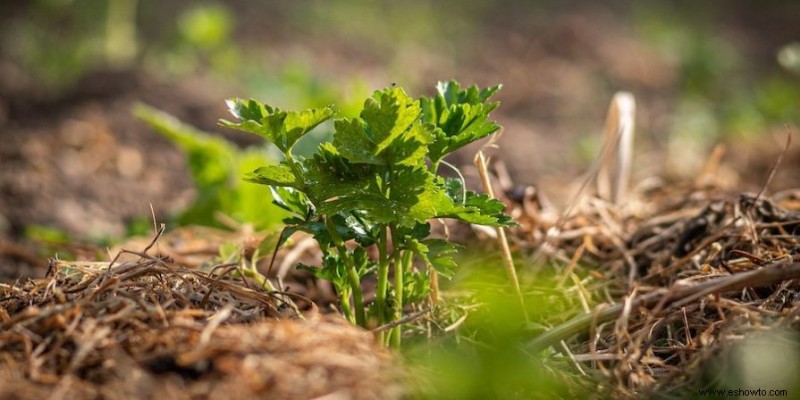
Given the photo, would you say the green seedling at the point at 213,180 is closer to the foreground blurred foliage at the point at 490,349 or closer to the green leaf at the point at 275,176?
the foreground blurred foliage at the point at 490,349

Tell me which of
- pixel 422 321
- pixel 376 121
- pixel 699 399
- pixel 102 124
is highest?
pixel 376 121

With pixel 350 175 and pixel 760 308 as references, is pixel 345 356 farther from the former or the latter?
pixel 760 308

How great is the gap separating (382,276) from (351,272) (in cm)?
6

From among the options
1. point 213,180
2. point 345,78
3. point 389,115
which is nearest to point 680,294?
point 389,115

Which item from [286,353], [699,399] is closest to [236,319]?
[286,353]

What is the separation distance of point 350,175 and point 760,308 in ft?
2.46

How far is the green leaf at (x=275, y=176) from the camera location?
4.32ft

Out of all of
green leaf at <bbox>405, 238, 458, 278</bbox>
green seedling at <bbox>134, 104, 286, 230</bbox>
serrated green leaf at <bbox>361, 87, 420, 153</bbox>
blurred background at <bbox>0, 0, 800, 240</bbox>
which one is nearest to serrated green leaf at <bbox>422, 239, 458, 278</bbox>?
green leaf at <bbox>405, 238, 458, 278</bbox>

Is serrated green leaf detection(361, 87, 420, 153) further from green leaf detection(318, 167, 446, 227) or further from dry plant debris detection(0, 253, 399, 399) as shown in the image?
dry plant debris detection(0, 253, 399, 399)

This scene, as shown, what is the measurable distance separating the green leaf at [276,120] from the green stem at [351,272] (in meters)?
0.16

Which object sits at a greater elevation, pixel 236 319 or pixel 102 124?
pixel 236 319

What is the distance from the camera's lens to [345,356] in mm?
1122

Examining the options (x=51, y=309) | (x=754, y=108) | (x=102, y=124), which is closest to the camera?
(x=51, y=309)

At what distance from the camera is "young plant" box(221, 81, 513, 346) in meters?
1.27
